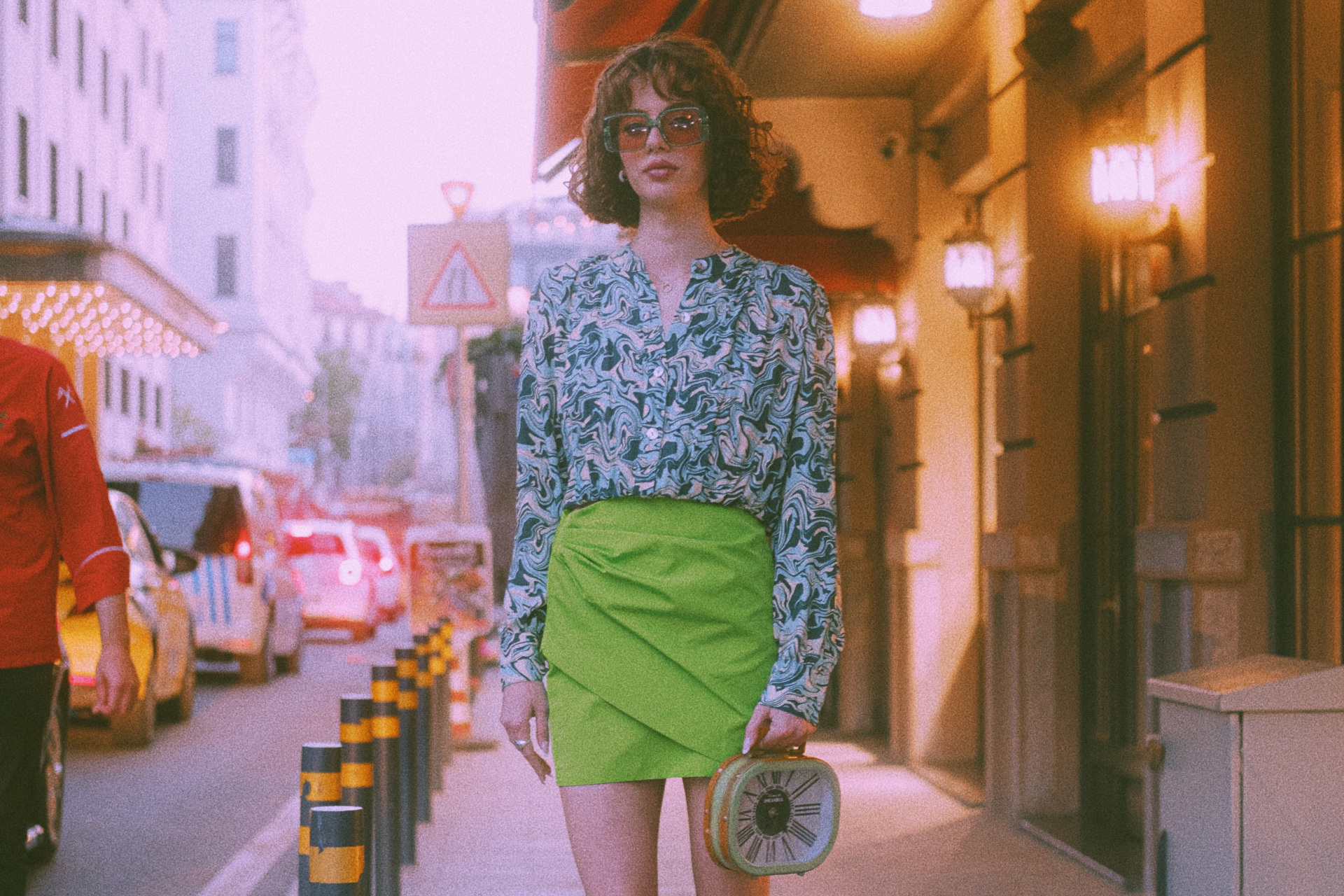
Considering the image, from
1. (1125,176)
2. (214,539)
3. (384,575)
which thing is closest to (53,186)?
(384,575)

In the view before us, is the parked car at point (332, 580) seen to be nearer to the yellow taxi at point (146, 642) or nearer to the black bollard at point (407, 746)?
the yellow taxi at point (146, 642)

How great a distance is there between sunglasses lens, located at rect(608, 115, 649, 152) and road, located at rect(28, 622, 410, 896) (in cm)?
374

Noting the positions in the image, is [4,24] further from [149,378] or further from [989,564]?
[989,564]

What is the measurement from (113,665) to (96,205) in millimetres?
39007

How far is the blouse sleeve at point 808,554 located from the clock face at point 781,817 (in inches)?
4.3

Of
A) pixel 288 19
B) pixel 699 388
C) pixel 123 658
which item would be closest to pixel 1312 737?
pixel 699 388

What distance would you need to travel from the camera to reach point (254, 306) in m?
72.1

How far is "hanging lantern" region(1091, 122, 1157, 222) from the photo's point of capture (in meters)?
6.48

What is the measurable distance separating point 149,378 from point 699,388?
1922 inches

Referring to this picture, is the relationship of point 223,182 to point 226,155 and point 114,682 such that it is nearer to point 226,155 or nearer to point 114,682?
point 226,155

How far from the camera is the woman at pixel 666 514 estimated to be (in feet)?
9.07

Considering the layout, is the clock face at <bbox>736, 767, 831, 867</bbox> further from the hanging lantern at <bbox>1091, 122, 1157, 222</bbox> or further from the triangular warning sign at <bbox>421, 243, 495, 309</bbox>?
the triangular warning sign at <bbox>421, 243, 495, 309</bbox>

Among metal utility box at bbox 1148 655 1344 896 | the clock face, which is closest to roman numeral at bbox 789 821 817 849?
the clock face

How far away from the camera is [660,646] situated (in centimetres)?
277
